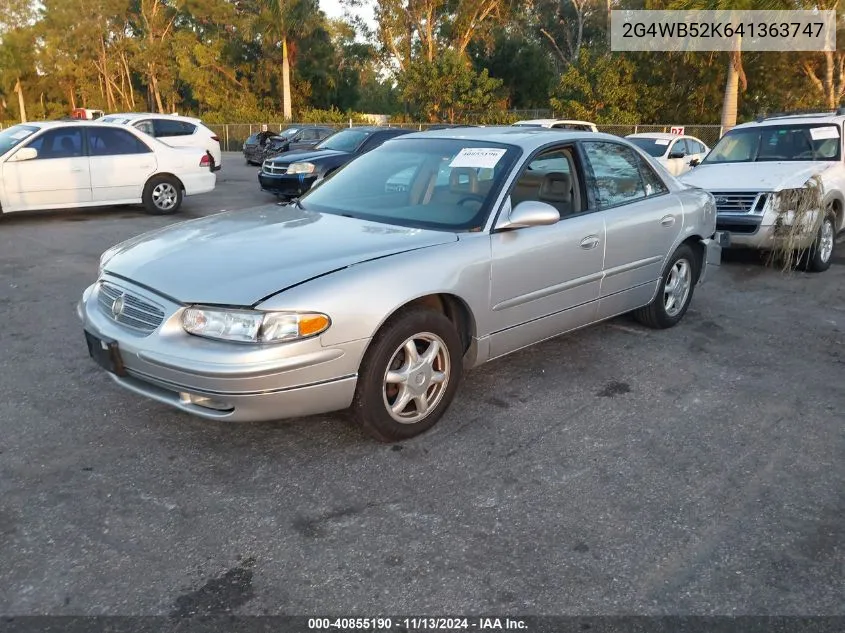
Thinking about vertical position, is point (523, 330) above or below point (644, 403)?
above

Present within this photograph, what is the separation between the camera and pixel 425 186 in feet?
14.7

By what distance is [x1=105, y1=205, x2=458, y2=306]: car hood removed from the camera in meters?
3.32

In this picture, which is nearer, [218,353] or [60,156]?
[218,353]

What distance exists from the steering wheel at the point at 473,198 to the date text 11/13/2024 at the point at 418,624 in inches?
95.2

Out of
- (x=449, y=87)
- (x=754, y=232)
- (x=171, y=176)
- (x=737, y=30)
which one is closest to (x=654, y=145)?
(x=754, y=232)

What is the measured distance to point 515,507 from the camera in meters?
3.18

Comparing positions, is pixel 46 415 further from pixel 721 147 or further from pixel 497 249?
pixel 721 147

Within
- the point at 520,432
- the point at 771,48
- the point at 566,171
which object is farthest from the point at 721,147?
the point at 771,48

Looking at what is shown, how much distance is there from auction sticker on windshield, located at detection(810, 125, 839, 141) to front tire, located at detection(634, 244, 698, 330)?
4.29 meters

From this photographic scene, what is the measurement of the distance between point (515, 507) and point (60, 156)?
9.95 m

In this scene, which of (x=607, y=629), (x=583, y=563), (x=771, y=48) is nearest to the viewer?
(x=607, y=629)

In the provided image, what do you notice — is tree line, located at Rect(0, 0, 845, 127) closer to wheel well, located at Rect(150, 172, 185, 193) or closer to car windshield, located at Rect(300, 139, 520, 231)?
wheel well, located at Rect(150, 172, 185, 193)

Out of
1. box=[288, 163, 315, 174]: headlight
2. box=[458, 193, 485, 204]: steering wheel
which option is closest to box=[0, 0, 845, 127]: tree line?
box=[288, 163, 315, 174]: headlight

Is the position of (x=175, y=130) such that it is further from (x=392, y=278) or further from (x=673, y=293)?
(x=392, y=278)
